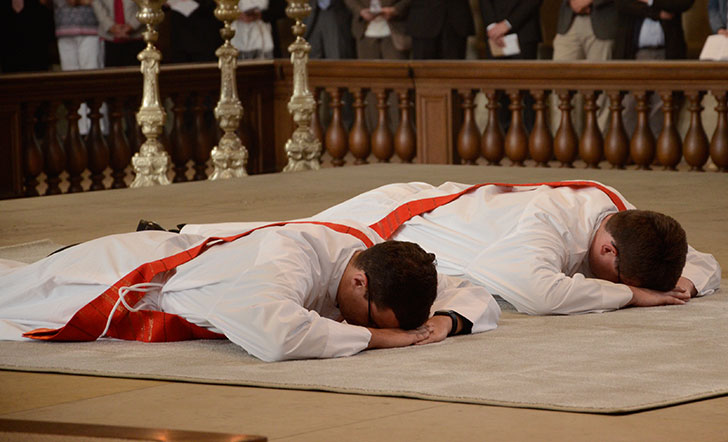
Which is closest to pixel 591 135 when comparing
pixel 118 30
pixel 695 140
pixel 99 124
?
pixel 695 140

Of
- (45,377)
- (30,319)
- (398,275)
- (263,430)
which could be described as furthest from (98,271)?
(263,430)

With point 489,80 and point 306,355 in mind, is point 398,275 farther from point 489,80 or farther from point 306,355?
point 489,80

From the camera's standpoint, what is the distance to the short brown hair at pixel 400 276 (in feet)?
13.1

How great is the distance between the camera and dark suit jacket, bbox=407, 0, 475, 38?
12.2 meters

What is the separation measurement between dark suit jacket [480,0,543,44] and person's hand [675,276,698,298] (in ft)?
22.4

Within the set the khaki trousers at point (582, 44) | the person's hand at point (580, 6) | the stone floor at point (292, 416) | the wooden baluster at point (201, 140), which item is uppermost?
the person's hand at point (580, 6)

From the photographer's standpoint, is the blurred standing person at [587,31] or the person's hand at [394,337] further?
the blurred standing person at [587,31]

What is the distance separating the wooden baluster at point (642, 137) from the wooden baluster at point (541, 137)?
0.61 meters

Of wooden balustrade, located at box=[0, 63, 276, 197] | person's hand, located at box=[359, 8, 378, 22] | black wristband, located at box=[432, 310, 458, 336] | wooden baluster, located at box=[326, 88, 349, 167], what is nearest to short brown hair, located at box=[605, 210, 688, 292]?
black wristband, located at box=[432, 310, 458, 336]

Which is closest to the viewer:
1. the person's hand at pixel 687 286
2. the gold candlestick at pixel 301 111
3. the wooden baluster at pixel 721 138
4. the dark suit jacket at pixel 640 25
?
the person's hand at pixel 687 286

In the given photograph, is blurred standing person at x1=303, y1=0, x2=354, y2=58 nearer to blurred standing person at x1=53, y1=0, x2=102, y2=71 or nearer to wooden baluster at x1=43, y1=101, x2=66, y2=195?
blurred standing person at x1=53, y1=0, x2=102, y2=71

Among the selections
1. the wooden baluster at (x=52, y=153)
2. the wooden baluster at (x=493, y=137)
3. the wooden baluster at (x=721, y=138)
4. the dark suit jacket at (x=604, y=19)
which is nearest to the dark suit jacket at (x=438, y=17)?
the dark suit jacket at (x=604, y=19)

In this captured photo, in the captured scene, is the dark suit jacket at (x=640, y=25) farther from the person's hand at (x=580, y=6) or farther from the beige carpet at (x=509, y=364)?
the beige carpet at (x=509, y=364)

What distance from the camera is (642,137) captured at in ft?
31.1
